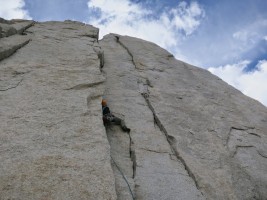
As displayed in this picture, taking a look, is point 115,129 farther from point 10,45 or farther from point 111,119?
point 10,45

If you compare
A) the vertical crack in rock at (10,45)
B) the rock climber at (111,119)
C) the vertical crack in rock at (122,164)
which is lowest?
the vertical crack in rock at (122,164)

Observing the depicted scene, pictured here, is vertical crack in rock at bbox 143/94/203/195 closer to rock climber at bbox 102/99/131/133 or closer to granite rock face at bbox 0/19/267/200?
granite rock face at bbox 0/19/267/200

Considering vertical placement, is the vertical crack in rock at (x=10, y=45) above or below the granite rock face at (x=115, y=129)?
above

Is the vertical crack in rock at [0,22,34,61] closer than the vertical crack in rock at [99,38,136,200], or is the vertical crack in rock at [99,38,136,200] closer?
the vertical crack in rock at [99,38,136,200]

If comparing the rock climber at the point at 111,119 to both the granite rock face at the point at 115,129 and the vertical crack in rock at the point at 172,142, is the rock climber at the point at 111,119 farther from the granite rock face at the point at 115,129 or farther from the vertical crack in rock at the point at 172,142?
the vertical crack in rock at the point at 172,142

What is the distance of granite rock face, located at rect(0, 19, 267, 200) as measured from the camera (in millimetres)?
5988

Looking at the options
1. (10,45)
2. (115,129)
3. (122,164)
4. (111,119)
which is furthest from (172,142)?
(10,45)

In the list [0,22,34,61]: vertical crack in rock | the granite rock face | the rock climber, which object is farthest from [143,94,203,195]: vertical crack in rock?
[0,22,34,61]: vertical crack in rock

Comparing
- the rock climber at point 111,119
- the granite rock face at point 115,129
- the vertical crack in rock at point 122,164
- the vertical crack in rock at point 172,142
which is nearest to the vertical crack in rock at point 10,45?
the granite rock face at point 115,129

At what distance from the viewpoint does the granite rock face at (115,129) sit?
236 inches

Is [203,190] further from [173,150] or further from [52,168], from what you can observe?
[52,168]

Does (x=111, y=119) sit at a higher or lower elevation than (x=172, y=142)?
higher

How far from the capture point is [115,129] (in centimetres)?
907

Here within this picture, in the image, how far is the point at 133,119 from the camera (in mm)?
9508
